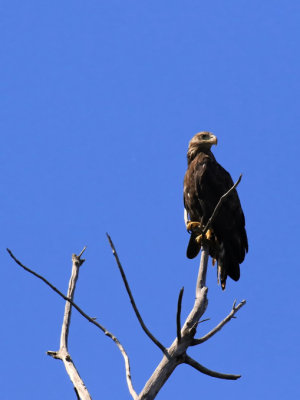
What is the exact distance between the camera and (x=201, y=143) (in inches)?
364

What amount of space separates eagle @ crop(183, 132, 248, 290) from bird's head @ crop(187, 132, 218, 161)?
0.13 m

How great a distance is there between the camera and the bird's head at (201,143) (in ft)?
30.2

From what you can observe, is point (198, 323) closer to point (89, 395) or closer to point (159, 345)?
point (159, 345)

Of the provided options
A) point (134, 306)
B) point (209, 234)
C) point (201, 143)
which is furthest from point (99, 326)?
point (201, 143)

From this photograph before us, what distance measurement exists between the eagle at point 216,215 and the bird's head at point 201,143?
0.13m

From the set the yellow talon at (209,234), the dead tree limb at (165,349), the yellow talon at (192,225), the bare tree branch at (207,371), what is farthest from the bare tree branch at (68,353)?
the yellow talon at (192,225)

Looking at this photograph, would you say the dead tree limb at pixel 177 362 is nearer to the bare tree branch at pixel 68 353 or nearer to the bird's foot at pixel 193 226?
the bare tree branch at pixel 68 353

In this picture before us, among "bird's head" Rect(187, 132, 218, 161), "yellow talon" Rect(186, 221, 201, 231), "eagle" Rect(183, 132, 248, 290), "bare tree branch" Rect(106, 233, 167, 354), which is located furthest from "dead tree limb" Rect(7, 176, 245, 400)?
"bird's head" Rect(187, 132, 218, 161)

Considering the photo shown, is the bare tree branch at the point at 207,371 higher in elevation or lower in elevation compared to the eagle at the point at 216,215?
lower

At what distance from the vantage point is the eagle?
26.3ft

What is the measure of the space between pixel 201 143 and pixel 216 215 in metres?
1.59

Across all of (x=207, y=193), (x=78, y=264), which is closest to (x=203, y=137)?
(x=207, y=193)

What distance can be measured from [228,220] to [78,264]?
2.93 m

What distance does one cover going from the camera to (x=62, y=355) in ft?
17.5
